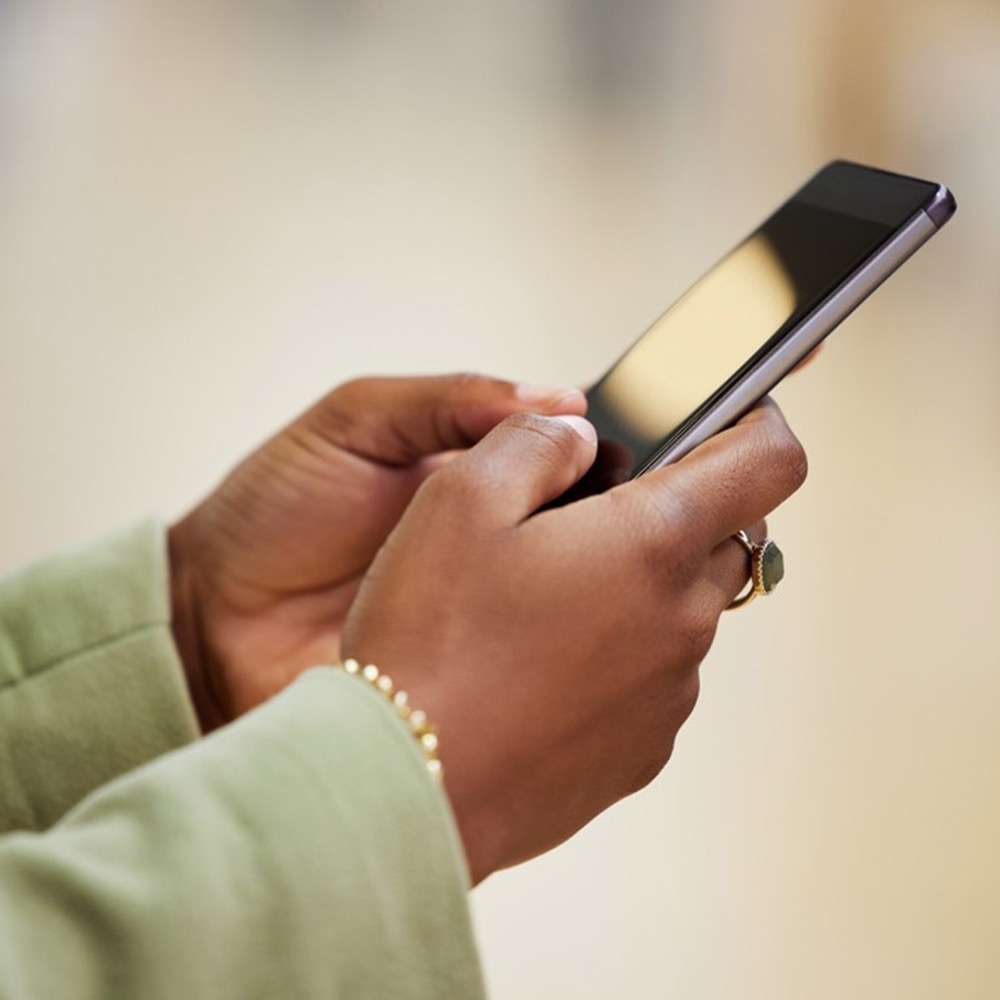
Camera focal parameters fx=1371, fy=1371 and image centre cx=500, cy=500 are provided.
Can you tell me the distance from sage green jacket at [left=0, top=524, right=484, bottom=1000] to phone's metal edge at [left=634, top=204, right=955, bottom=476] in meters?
0.14

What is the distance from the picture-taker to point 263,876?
28cm

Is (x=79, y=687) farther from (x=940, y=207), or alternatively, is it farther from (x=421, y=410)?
(x=940, y=207)

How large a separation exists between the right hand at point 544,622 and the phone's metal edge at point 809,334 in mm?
31

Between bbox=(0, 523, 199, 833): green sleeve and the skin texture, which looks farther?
bbox=(0, 523, 199, 833): green sleeve

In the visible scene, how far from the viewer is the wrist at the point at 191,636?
541 mm

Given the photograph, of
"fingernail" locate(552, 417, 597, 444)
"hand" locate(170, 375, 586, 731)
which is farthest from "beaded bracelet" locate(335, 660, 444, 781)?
"hand" locate(170, 375, 586, 731)

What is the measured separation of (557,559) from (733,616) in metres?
0.33

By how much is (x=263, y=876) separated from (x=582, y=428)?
17cm

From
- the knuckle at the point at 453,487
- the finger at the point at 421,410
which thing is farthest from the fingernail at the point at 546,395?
the knuckle at the point at 453,487

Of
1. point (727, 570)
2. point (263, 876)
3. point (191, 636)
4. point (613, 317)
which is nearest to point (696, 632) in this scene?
point (727, 570)

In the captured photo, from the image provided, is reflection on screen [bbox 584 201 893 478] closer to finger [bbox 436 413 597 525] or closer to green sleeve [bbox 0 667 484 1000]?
finger [bbox 436 413 597 525]

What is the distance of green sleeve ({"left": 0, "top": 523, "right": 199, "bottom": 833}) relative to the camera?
0.44m

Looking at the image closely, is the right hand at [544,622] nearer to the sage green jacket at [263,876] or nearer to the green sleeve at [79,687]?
the sage green jacket at [263,876]

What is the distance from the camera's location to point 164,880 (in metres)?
0.28
